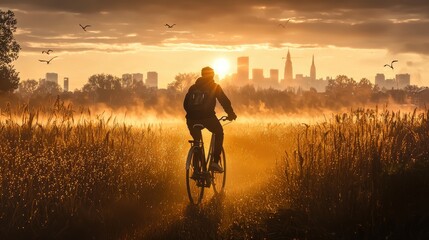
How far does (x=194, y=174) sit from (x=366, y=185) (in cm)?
353

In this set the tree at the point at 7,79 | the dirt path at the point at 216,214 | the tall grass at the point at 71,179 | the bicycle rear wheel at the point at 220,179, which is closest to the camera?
the dirt path at the point at 216,214

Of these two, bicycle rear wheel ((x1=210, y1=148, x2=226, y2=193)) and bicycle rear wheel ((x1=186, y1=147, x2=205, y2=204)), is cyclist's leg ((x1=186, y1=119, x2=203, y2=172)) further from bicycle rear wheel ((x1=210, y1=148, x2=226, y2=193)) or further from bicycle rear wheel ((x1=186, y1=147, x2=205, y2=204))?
bicycle rear wheel ((x1=210, y1=148, x2=226, y2=193))

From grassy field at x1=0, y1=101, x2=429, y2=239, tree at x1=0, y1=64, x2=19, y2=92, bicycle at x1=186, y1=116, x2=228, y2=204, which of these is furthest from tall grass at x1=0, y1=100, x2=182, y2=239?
tree at x1=0, y1=64, x2=19, y2=92

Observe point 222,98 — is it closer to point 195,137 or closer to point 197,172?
point 195,137

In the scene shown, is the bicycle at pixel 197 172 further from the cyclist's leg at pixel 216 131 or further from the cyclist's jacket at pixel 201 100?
the cyclist's jacket at pixel 201 100

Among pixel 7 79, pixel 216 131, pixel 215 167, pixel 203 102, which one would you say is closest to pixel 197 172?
pixel 215 167

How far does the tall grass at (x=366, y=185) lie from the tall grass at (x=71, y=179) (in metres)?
2.86

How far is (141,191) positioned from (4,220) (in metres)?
3.17

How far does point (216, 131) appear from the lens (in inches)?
477

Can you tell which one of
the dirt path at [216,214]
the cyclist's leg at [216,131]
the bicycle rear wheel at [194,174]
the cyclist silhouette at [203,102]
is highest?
the cyclist silhouette at [203,102]

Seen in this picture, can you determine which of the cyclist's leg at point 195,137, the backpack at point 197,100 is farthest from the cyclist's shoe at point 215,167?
the backpack at point 197,100

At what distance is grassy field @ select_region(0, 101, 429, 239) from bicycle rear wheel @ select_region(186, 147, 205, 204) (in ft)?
0.71

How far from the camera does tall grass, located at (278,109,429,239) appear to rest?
27.1 ft

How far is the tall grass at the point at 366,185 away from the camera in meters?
8.27
